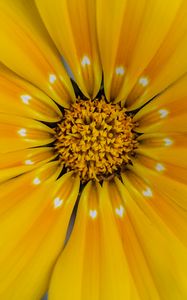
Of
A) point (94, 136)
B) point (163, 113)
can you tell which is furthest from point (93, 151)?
point (163, 113)

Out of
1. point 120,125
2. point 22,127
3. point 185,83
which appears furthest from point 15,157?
point 185,83

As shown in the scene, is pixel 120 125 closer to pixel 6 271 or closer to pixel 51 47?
pixel 51 47

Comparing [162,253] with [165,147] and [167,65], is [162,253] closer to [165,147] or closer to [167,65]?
[165,147]

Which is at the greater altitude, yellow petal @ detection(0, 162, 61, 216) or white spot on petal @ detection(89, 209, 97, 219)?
yellow petal @ detection(0, 162, 61, 216)

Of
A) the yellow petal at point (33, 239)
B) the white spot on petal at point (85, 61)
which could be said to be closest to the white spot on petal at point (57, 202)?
the yellow petal at point (33, 239)

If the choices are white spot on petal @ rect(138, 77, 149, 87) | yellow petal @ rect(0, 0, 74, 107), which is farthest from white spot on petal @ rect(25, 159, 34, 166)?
white spot on petal @ rect(138, 77, 149, 87)

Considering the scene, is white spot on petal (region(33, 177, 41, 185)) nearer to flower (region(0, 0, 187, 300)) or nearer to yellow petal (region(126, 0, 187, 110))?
flower (region(0, 0, 187, 300))
